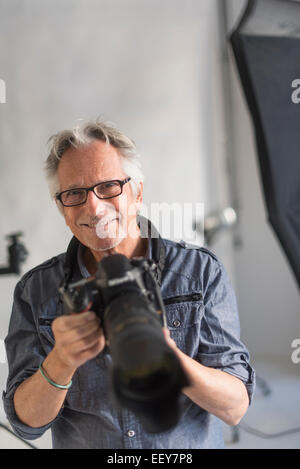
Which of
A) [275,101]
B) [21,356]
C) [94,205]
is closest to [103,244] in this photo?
[94,205]

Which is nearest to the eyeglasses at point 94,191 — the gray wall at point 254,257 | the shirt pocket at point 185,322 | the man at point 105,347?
the man at point 105,347

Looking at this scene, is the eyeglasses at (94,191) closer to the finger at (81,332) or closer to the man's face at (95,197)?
the man's face at (95,197)

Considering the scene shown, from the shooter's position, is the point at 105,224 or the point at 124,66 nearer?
the point at 105,224

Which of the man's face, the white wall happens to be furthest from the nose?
the white wall

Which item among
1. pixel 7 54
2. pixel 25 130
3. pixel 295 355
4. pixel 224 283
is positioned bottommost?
pixel 295 355

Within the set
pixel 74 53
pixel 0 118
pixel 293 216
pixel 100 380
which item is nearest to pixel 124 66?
pixel 74 53

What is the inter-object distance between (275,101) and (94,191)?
0.25 m

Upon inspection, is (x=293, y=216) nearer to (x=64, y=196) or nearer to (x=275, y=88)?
(x=275, y=88)

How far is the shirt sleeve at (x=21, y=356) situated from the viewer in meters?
0.46

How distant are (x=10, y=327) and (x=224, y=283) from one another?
25cm

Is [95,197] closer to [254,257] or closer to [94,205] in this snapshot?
[94,205]

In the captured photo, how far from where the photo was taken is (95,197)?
1.36 feet

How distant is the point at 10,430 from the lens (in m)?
0.58

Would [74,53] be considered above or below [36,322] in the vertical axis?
above
